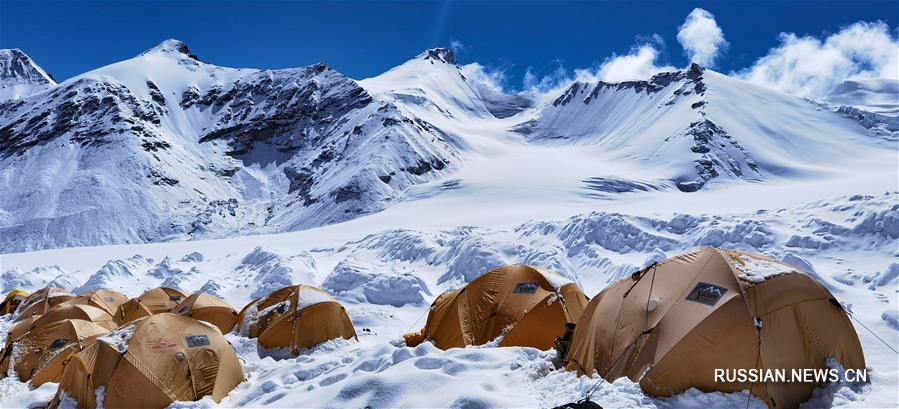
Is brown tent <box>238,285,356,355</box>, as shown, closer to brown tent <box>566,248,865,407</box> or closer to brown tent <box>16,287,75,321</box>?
brown tent <box>566,248,865,407</box>

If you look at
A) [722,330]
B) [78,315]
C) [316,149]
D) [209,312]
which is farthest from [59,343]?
[316,149]

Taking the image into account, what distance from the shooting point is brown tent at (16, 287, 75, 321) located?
2020 centimetres

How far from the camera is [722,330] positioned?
286 inches

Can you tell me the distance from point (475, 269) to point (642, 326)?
1530 centimetres

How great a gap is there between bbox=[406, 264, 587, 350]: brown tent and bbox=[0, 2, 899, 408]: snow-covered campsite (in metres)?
0.49

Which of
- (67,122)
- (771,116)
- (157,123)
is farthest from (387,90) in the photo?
(771,116)

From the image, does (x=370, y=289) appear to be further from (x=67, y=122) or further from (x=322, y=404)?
(x=67, y=122)

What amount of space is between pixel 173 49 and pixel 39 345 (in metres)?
174

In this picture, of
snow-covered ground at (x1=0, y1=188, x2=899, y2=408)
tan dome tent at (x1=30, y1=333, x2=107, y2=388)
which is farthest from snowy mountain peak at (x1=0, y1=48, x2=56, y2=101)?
tan dome tent at (x1=30, y1=333, x2=107, y2=388)

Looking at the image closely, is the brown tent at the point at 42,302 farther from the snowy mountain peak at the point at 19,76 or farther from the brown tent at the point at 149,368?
the snowy mountain peak at the point at 19,76

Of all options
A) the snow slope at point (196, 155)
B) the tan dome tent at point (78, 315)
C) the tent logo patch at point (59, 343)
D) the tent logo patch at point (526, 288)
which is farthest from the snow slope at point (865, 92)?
the tent logo patch at point (59, 343)

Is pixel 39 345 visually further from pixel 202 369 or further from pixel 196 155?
pixel 196 155

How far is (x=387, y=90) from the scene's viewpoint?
155m

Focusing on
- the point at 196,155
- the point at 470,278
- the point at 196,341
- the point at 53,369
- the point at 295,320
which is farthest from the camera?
the point at 196,155
